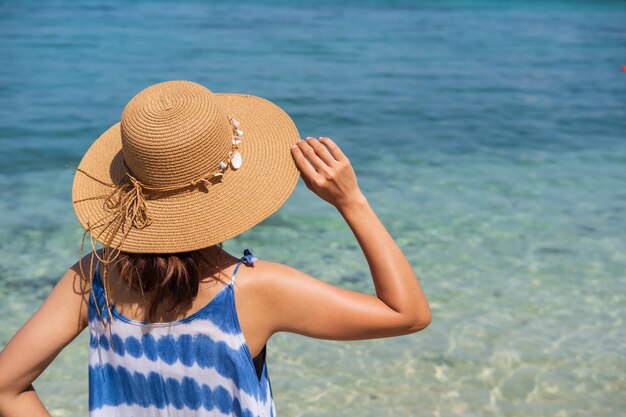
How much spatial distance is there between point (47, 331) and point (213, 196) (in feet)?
1.60

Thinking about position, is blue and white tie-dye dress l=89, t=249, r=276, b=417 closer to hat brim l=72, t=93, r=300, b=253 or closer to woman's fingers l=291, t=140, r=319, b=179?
hat brim l=72, t=93, r=300, b=253

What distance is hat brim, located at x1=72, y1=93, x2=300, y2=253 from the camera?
1.68m

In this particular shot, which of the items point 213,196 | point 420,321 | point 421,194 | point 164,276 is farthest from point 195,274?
point 421,194

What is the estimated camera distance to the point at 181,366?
1.77 m

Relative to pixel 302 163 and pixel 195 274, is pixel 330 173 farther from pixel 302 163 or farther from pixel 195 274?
pixel 195 274

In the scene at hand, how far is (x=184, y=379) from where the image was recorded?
1787mm

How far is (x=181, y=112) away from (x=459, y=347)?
3497 millimetres

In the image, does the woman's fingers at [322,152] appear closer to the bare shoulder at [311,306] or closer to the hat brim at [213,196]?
the hat brim at [213,196]

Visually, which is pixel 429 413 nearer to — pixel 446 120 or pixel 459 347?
pixel 459 347

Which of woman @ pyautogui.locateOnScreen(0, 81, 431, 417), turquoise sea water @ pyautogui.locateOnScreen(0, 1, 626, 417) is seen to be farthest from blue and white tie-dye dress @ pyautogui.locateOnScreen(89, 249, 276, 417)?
turquoise sea water @ pyautogui.locateOnScreen(0, 1, 626, 417)

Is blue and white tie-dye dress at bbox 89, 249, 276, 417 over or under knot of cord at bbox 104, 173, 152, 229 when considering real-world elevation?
under

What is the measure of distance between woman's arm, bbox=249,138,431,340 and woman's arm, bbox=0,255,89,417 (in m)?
0.44

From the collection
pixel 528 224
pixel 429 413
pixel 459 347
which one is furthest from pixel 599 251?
pixel 429 413

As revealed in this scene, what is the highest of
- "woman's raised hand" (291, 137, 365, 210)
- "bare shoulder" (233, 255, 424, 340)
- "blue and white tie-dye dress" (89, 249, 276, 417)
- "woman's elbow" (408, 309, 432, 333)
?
"woman's raised hand" (291, 137, 365, 210)
